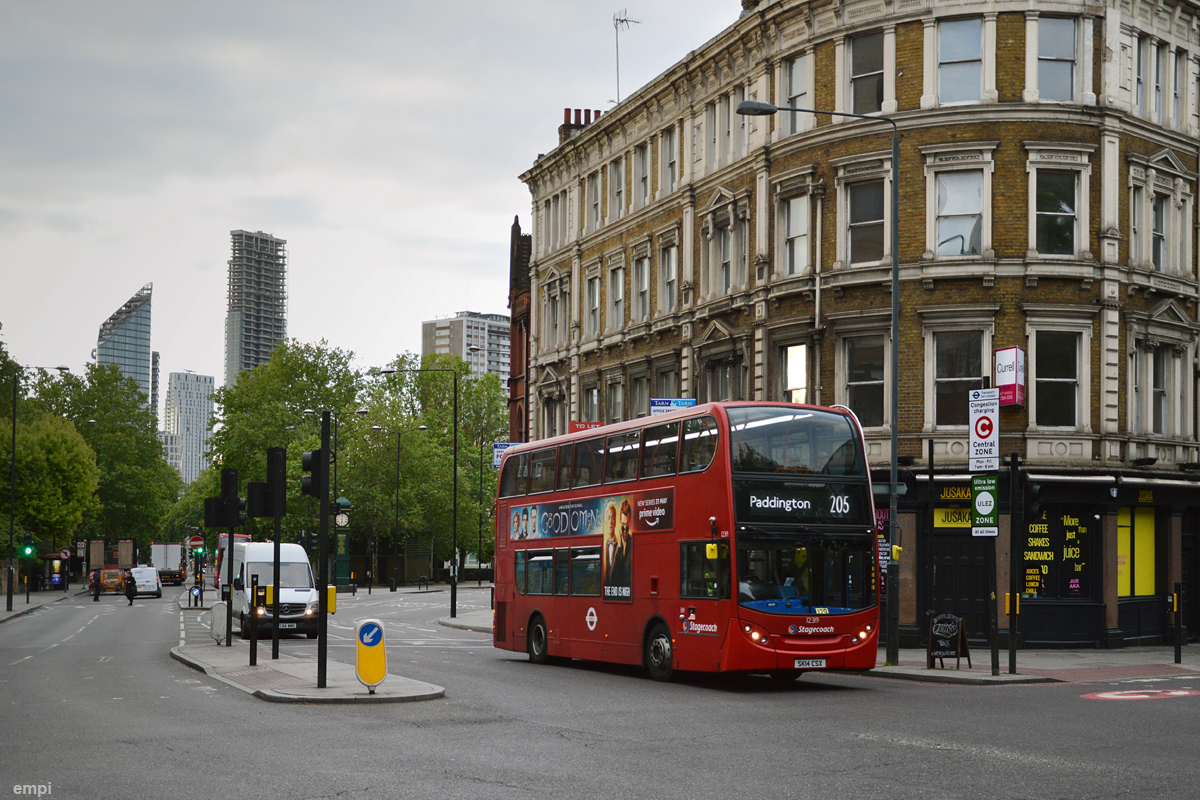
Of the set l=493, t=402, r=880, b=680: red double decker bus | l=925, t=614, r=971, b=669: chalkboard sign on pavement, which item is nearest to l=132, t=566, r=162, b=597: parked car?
l=493, t=402, r=880, b=680: red double decker bus

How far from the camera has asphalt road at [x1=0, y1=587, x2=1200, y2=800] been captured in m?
10.2

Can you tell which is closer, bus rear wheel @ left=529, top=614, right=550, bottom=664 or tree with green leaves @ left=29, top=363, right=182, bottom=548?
bus rear wheel @ left=529, top=614, right=550, bottom=664

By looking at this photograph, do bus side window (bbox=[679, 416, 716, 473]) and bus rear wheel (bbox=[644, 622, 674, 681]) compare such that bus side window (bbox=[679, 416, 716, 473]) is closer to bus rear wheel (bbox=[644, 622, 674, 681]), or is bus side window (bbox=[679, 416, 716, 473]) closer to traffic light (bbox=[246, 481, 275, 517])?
bus rear wheel (bbox=[644, 622, 674, 681])


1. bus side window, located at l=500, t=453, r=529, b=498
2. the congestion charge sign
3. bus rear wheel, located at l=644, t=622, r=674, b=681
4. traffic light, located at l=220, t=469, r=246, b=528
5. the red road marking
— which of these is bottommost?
the red road marking

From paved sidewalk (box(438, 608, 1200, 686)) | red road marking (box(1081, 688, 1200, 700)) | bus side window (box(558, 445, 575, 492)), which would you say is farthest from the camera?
bus side window (box(558, 445, 575, 492))

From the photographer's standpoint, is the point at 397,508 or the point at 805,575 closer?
the point at 805,575

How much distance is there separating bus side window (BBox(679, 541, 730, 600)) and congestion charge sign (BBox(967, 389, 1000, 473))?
665 centimetres

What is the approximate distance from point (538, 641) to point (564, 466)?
12.1 feet

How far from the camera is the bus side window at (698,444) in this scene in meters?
19.8

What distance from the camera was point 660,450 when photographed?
69.6 feet

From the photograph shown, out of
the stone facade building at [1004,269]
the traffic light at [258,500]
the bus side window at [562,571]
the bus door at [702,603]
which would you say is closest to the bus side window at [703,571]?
the bus door at [702,603]

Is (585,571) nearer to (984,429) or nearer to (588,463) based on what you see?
(588,463)

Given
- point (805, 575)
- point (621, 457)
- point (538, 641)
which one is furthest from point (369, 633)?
point (538, 641)

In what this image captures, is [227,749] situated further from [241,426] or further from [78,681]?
[241,426]
